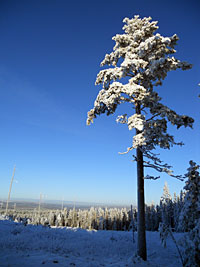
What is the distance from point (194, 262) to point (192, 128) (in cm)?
631

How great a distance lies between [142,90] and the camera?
971cm

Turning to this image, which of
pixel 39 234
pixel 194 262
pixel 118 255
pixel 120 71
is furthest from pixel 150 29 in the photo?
pixel 39 234

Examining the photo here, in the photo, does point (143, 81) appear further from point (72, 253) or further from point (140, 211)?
point (72, 253)

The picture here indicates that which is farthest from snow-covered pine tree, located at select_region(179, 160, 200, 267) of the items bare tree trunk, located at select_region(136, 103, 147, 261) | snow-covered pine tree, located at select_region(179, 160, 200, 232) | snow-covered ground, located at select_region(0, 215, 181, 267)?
snow-covered ground, located at select_region(0, 215, 181, 267)

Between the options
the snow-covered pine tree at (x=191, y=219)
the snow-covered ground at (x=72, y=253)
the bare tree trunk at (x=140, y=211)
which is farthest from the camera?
the bare tree trunk at (x=140, y=211)

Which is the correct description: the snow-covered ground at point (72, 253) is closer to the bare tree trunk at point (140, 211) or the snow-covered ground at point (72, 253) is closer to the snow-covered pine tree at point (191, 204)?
the bare tree trunk at point (140, 211)

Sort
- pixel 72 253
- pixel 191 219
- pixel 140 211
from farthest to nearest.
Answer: pixel 72 253 < pixel 140 211 < pixel 191 219

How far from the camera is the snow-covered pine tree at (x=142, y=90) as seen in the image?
30.6 ft

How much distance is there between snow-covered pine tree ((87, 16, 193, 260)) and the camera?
9.34 metres

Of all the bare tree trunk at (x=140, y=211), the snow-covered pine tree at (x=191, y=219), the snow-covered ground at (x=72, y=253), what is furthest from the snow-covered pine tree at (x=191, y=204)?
the snow-covered ground at (x=72, y=253)

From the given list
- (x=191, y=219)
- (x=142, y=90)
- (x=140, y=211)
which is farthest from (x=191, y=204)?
(x=142, y=90)

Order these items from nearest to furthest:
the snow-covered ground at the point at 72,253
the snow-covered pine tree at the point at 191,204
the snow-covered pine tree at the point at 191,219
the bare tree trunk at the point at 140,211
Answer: the snow-covered pine tree at the point at 191,219
the snow-covered pine tree at the point at 191,204
the snow-covered ground at the point at 72,253
the bare tree trunk at the point at 140,211

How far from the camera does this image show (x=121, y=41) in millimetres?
11883

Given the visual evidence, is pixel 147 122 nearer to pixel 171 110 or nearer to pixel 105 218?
pixel 171 110
